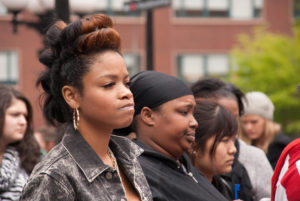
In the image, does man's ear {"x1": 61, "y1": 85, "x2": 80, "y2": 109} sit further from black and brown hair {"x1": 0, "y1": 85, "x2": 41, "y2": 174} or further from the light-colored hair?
the light-colored hair

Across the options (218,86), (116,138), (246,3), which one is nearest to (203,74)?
(246,3)

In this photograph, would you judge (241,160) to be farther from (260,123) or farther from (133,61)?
(133,61)

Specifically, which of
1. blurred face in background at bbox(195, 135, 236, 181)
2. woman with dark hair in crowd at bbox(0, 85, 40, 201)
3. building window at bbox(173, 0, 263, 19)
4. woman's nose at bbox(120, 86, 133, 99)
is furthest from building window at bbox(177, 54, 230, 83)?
woman's nose at bbox(120, 86, 133, 99)

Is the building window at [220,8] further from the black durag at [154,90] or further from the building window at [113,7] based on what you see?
the black durag at [154,90]

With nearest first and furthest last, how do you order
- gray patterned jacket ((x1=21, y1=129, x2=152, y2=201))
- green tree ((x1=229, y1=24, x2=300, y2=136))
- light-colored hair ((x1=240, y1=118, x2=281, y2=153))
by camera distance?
gray patterned jacket ((x1=21, y1=129, x2=152, y2=201)), light-colored hair ((x1=240, y1=118, x2=281, y2=153)), green tree ((x1=229, y1=24, x2=300, y2=136))

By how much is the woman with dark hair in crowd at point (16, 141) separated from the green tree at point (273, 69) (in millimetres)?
22205

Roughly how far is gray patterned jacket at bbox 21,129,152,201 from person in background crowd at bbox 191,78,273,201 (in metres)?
1.99

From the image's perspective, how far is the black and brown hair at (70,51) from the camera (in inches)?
106

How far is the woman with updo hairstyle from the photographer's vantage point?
2580 mm

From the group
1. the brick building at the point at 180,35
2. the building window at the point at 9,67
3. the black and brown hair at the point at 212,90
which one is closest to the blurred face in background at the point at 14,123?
the black and brown hair at the point at 212,90

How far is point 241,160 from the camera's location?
4961 mm

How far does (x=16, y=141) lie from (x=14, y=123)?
20cm

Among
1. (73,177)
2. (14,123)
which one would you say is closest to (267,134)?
(14,123)

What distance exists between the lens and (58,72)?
2770mm
